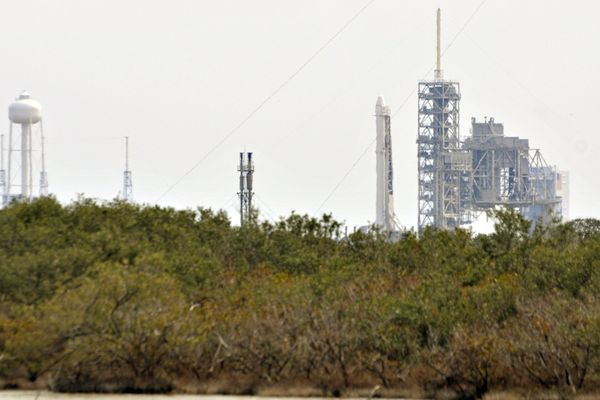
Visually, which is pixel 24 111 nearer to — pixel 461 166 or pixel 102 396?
pixel 461 166

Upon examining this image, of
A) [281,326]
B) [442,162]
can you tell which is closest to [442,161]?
[442,162]

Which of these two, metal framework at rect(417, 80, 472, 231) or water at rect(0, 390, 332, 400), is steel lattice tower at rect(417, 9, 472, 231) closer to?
metal framework at rect(417, 80, 472, 231)

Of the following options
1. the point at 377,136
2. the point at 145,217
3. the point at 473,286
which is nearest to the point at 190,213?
the point at 145,217

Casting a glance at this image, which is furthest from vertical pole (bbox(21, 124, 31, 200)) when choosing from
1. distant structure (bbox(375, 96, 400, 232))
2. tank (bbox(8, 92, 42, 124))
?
distant structure (bbox(375, 96, 400, 232))

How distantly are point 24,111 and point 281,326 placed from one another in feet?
330

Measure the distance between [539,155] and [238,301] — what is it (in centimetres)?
14606

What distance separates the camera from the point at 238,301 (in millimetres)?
33156

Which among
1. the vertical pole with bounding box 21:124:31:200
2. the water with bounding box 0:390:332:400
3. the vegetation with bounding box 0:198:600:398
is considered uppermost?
the vertical pole with bounding box 21:124:31:200

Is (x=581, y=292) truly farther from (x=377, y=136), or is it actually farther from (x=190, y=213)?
(x=377, y=136)

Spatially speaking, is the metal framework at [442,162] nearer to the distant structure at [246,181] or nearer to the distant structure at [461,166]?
the distant structure at [461,166]

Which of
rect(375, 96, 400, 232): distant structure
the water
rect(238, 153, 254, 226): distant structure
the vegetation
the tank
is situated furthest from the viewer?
rect(375, 96, 400, 232): distant structure

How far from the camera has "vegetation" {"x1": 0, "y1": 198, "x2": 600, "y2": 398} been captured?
92.7 feet

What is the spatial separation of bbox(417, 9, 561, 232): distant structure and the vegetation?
13180 cm

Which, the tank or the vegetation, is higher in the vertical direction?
the tank
